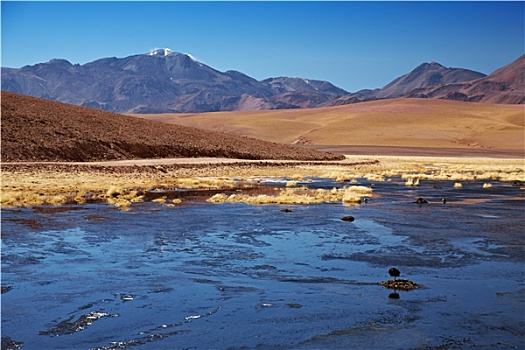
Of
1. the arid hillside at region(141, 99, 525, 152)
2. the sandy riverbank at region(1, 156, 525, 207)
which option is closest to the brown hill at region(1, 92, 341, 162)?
the sandy riverbank at region(1, 156, 525, 207)

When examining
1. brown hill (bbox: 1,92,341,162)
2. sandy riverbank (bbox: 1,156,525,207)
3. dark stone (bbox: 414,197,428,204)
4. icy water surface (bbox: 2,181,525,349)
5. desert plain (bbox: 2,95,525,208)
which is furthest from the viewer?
brown hill (bbox: 1,92,341,162)

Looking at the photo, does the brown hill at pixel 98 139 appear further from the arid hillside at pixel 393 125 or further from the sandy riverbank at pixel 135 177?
the arid hillside at pixel 393 125

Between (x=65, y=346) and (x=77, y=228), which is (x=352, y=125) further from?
(x=65, y=346)

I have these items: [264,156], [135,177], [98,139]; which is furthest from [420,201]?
[264,156]

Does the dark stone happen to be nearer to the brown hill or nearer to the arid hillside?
the brown hill

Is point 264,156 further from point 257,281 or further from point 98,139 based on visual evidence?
point 257,281

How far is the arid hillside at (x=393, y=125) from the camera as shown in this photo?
13425cm

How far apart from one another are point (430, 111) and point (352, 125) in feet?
100

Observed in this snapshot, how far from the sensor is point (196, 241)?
68.9 feet

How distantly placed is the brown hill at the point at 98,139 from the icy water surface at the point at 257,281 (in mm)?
35178

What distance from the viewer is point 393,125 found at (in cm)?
15525

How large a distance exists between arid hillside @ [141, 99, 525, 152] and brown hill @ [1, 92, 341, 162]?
174 feet

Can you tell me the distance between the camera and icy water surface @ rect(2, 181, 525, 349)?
1124 centimetres

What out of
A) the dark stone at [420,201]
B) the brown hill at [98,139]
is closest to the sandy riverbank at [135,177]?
the brown hill at [98,139]
